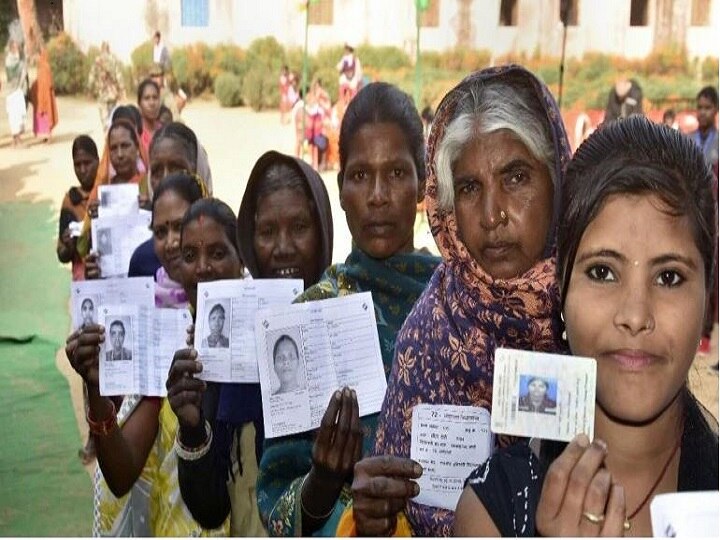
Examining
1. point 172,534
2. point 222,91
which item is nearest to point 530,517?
point 172,534

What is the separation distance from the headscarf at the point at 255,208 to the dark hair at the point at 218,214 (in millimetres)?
52

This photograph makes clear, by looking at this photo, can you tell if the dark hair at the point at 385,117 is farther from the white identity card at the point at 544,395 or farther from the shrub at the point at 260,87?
the white identity card at the point at 544,395

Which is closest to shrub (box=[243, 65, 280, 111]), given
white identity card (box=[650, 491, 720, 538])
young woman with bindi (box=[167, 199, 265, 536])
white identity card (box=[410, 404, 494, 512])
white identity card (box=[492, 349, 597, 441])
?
young woman with bindi (box=[167, 199, 265, 536])

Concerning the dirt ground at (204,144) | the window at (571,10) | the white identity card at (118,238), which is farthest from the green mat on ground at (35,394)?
the window at (571,10)

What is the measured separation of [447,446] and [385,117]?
2.67ft

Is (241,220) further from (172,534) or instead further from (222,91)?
(172,534)

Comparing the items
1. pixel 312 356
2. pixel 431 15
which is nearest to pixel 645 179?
pixel 312 356

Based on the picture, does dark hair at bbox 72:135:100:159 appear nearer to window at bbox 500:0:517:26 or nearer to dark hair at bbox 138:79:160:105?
dark hair at bbox 138:79:160:105

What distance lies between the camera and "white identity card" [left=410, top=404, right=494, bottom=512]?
82.9 inches

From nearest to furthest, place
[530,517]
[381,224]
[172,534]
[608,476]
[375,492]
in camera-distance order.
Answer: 1. [608,476]
2. [530,517]
3. [375,492]
4. [381,224]
5. [172,534]

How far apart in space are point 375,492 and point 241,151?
1.23 m

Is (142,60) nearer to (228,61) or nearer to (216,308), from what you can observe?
(228,61)

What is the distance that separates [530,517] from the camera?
1604 millimetres

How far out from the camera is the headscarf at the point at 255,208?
2.57 m
